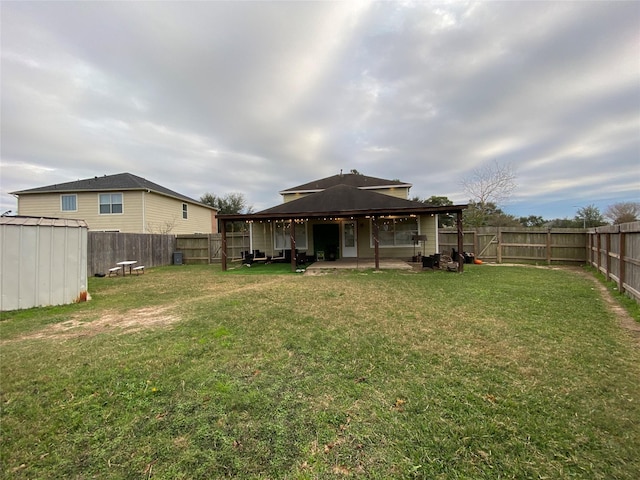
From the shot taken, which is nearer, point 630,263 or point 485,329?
point 485,329

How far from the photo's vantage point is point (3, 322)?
5.09 m

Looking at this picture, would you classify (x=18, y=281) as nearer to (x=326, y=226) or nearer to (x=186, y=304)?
(x=186, y=304)

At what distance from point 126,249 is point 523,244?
65.5 feet

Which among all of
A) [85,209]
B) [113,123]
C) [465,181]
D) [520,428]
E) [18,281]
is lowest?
[520,428]

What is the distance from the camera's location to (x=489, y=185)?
2428cm

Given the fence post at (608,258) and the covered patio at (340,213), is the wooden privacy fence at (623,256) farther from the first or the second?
the covered patio at (340,213)

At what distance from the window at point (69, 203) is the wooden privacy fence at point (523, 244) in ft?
76.0

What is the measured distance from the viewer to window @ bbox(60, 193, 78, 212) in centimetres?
1759

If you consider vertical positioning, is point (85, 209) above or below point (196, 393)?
above

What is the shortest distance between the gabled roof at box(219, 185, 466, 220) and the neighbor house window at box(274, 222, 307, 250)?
1265 millimetres

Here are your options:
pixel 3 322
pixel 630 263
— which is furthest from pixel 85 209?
pixel 630 263

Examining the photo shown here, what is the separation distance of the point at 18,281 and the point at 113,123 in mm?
13835

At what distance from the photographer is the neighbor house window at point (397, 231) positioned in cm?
1434

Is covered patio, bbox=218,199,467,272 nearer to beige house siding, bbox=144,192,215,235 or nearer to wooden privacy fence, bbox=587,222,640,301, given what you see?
wooden privacy fence, bbox=587,222,640,301
